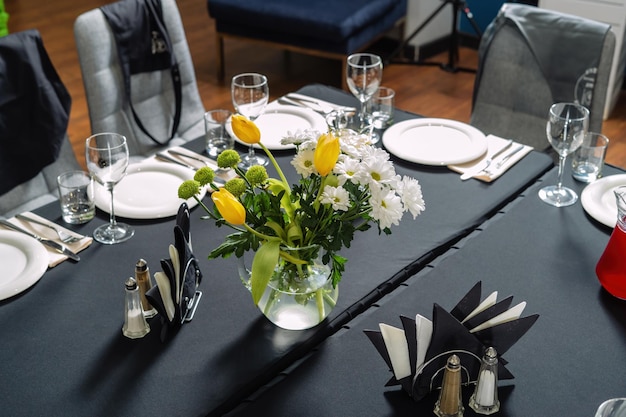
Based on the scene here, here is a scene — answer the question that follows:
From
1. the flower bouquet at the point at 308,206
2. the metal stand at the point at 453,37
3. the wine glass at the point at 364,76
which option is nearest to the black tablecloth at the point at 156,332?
the flower bouquet at the point at 308,206

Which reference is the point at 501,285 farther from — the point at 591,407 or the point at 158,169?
the point at 158,169

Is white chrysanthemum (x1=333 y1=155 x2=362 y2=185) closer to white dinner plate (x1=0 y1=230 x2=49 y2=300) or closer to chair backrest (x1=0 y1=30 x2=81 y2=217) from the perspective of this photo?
white dinner plate (x1=0 y1=230 x2=49 y2=300)

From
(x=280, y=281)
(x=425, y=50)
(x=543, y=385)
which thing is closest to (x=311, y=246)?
(x=280, y=281)

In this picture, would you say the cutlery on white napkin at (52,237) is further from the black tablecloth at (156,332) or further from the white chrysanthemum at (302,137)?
the white chrysanthemum at (302,137)

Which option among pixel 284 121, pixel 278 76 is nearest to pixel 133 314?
pixel 284 121

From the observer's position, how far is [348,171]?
122 cm

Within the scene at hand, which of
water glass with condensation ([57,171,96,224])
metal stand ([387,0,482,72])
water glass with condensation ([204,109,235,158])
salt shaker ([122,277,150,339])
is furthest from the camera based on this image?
metal stand ([387,0,482,72])

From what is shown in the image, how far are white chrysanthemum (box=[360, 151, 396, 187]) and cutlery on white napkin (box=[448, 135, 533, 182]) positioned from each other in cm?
73

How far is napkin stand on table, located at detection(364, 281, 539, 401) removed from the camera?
1.22 meters

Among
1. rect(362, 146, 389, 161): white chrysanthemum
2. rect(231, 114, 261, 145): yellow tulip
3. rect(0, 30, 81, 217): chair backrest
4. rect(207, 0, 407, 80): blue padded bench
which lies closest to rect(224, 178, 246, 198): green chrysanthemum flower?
rect(231, 114, 261, 145): yellow tulip

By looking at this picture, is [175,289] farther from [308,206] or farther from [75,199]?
[75,199]

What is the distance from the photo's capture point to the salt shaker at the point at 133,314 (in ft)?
4.41

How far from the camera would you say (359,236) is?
1.67 metres

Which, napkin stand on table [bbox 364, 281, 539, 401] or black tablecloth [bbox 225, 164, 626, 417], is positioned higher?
napkin stand on table [bbox 364, 281, 539, 401]
